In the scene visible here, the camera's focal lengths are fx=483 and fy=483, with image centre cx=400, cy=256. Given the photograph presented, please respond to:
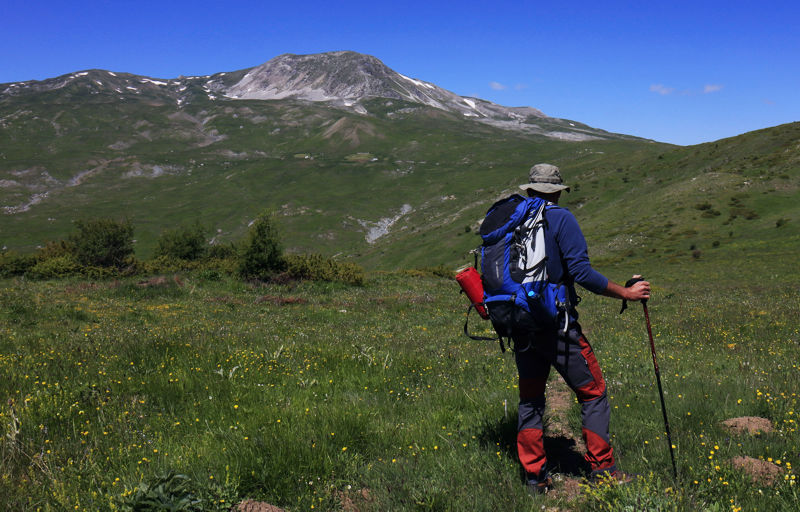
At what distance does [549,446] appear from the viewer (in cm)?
568

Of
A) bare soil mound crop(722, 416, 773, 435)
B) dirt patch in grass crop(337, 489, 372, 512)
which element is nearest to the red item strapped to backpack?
dirt patch in grass crop(337, 489, 372, 512)

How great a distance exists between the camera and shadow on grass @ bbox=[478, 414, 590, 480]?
5.07 metres

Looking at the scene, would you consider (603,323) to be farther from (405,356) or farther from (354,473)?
(354,473)

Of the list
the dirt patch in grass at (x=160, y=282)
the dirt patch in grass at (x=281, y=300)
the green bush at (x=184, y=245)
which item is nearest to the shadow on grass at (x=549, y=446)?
the dirt patch in grass at (x=281, y=300)

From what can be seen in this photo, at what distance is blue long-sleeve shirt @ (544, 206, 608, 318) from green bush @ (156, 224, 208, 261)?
4045cm

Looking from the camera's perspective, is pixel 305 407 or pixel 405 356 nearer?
pixel 305 407

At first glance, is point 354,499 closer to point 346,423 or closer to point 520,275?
point 346,423

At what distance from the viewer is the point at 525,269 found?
442cm

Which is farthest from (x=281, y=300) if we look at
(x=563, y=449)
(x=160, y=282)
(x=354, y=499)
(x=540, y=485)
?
(x=540, y=485)

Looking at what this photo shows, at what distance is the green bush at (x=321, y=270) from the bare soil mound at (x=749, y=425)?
23261 mm

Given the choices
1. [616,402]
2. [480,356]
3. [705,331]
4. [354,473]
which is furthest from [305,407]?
[705,331]

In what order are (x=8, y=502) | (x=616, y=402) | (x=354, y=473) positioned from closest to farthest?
1. (x=8, y=502)
2. (x=354, y=473)
3. (x=616, y=402)

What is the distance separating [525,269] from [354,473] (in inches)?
98.0

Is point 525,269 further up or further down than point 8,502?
further up
